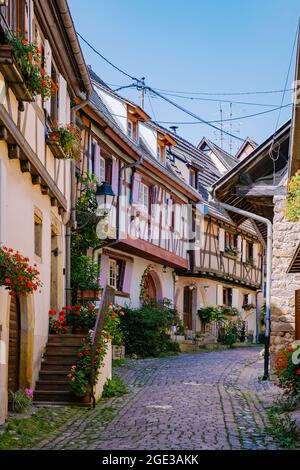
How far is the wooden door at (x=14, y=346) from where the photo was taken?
10513 millimetres

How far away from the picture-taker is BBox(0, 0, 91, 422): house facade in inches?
356

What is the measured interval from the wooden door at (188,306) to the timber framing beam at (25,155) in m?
16.7

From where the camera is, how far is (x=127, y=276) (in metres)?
22.5

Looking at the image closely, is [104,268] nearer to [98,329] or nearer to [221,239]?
[98,329]

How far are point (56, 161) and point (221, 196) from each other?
419 centimetres

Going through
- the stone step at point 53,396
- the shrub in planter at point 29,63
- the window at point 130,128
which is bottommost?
the stone step at point 53,396

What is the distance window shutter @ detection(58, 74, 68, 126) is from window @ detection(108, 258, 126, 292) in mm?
8303

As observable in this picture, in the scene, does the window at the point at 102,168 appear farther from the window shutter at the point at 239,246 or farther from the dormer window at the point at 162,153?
the window shutter at the point at 239,246

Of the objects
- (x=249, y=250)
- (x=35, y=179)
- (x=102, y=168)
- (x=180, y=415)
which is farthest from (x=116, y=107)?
(x=180, y=415)

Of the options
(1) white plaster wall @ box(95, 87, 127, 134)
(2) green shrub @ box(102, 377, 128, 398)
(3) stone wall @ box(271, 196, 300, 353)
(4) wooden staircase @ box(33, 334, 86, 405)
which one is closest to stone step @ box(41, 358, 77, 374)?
(4) wooden staircase @ box(33, 334, 86, 405)

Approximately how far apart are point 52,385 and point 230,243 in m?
21.4

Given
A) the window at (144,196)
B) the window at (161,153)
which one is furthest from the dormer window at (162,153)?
the window at (144,196)

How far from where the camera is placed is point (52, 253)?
1374 cm
